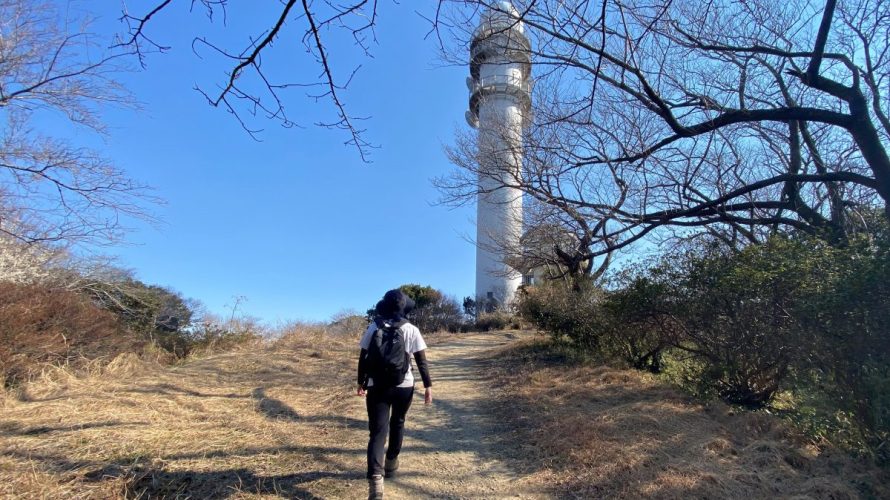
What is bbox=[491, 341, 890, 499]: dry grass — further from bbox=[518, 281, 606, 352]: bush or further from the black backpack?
bbox=[518, 281, 606, 352]: bush

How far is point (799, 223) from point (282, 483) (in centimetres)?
933

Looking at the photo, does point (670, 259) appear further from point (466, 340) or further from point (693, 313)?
point (466, 340)

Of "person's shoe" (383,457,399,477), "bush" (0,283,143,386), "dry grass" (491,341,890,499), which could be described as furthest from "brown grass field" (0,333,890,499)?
"bush" (0,283,143,386)

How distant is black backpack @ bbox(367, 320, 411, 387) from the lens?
380 cm

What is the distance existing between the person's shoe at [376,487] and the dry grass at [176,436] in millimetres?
423

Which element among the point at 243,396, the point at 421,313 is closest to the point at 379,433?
the point at 243,396

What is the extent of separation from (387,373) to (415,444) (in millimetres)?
1706

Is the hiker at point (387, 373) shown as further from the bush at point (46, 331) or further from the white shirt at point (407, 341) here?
the bush at point (46, 331)

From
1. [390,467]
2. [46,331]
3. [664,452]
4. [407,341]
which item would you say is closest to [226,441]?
[390,467]

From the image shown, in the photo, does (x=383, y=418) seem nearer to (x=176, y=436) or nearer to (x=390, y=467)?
(x=390, y=467)

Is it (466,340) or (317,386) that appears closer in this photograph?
(317,386)

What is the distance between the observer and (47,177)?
6.72 meters

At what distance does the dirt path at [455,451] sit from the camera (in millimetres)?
3941

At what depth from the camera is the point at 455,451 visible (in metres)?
4.91
